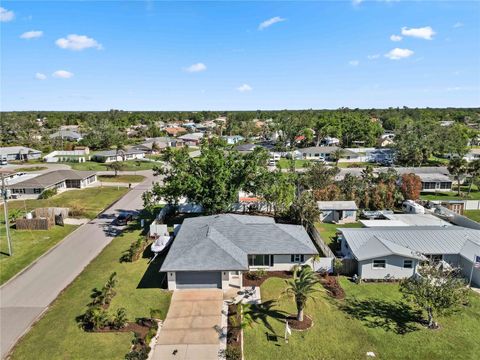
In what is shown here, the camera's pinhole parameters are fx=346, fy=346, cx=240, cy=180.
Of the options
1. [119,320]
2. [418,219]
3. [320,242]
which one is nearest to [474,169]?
[418,219]

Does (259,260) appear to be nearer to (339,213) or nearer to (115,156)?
(339,213)

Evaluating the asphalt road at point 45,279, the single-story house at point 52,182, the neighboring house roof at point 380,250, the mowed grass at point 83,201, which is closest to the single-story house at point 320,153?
the mowed grass at point 83,201

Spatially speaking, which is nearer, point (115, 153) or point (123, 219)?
point (123, 219)

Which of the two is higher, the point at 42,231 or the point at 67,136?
the point at 67,136

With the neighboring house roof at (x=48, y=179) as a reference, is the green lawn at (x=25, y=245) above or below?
below

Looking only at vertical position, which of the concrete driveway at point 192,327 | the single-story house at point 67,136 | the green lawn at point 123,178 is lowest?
the concrete driveway at point 192,327

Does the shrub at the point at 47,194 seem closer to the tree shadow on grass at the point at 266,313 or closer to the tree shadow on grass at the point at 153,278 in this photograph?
the tree shadow on grass at the point at 153,278

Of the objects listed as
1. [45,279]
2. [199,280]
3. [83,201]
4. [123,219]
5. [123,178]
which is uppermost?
[123,178]

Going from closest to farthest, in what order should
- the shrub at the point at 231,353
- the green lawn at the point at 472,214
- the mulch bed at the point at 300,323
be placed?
the shrub at the point at 231,353 < the mulch bed at the point at 300,323 < the green lawn at the point at 472,214
